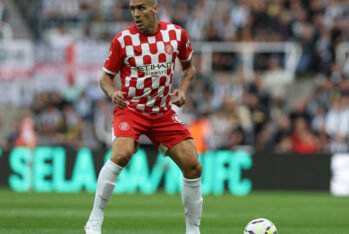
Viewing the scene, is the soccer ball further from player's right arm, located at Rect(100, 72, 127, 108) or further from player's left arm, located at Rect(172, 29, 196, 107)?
player's right arm, located at Rect(100, 72, 127, 108)

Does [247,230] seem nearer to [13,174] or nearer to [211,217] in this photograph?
[211,217]

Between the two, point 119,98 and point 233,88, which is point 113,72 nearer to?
point 119,98

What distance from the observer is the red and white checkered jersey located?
32.6 ft

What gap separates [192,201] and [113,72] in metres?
1.52

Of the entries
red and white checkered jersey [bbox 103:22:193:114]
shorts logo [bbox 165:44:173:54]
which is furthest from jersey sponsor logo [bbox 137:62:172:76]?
shorts logo [bbox 165:44:173:54]

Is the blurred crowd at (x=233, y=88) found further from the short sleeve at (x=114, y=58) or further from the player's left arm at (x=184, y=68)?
the short sleeve at (x=114, y=58)

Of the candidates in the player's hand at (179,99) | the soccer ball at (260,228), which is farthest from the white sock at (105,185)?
the soccer ball at (260,228)

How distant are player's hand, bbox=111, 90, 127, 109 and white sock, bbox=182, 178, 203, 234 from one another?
982 mm

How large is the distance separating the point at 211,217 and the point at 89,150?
27.3 ft

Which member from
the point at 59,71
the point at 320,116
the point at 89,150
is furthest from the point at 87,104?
the point at 320,116

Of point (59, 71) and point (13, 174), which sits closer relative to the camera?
point (13, 174)

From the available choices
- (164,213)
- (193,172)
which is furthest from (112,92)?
(164,213)

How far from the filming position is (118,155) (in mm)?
9680

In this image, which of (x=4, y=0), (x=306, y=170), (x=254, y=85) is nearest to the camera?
(x=306, y=170)
